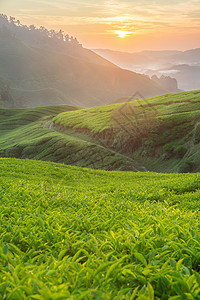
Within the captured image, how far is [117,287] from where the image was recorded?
3443 millimetres

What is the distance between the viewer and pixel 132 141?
200 ft

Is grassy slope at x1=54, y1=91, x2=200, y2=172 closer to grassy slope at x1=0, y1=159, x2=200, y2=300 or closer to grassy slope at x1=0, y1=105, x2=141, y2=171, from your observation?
grassy slope at x1=0, y1=105, x2=141, y2=171

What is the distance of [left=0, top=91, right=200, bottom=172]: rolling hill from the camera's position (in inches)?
1975

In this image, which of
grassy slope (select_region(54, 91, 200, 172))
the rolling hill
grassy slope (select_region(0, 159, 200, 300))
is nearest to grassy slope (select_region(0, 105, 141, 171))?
the rolling hill

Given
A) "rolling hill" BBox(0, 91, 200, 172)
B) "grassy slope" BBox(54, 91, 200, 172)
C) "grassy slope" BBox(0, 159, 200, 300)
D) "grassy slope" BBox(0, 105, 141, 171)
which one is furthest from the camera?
"grassy slope" BBox(0, 105, 141, 171)

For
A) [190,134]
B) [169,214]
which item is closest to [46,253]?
[169,214]

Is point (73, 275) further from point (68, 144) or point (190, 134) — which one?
point (68, 144)

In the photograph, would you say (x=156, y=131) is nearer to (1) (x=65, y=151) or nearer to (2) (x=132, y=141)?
(2) (x=132, y=141)

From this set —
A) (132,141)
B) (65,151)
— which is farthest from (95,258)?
(65,151)

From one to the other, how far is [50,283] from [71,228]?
97.1 inches

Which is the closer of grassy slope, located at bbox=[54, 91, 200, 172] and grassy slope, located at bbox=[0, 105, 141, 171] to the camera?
grassy slope, located at bbox=[54, 91, 200, 172]

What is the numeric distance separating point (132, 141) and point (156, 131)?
6.46 meters

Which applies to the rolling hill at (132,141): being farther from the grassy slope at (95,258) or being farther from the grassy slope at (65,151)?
the grassy slope at (95,258)

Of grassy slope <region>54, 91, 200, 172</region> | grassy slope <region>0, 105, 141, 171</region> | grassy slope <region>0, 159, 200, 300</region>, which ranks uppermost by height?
grassy slope <region>0, 159, 200, 300</region>
